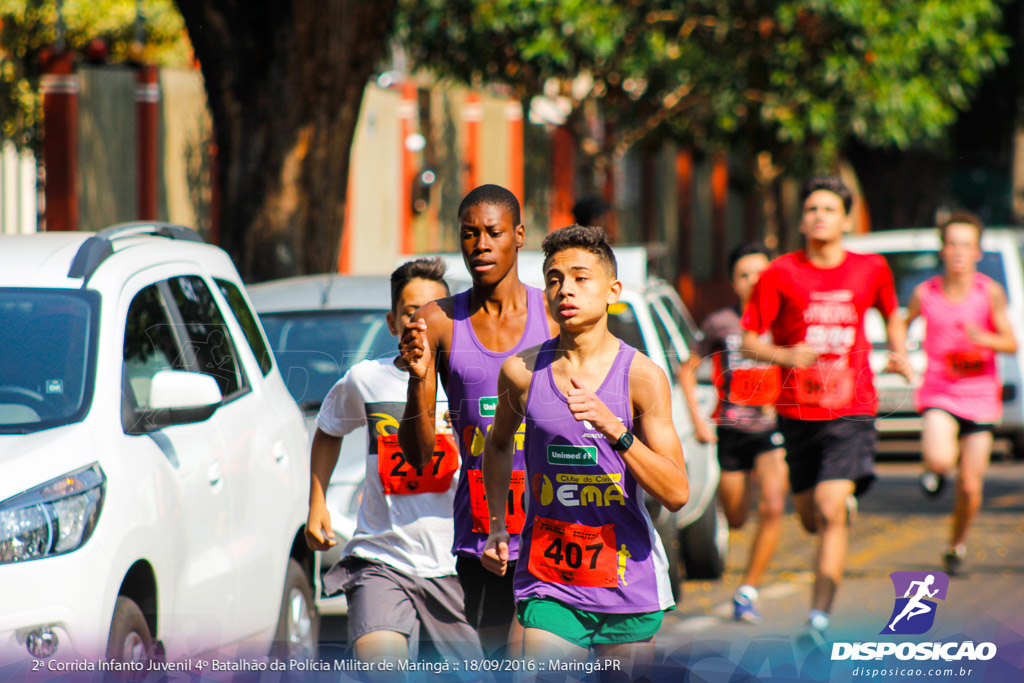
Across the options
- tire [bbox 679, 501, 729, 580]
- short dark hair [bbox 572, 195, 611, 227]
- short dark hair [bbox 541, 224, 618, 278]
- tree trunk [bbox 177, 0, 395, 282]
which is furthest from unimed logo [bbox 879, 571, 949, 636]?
tree trunk [bbox 177, 0, 395, 282]

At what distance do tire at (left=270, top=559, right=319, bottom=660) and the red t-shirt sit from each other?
198cm

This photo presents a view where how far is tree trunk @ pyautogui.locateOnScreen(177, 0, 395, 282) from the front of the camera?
932 cm

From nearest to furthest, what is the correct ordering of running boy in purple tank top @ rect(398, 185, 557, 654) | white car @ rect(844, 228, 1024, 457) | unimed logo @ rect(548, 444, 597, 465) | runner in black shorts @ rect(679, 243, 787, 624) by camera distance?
unimed logo @ rect(548, 444, 597, 465)
running boy in purple tank top @ rect(398, 185, 557, 654)
runner in black shorts @ rect(679, 243, 787, 624)
white car @ rect(844, 228, 1024, 457)

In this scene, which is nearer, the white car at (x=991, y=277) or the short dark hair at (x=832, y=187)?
the short dark hair at (x=832, y=187)

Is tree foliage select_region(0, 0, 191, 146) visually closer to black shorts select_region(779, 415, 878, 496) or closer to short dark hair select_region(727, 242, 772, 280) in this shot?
short dark hair select_region(727, 242, 772, 280)

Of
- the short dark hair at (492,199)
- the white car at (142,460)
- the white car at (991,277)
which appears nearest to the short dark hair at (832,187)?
the white car at (142,460)

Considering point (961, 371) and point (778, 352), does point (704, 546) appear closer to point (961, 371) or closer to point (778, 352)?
point (961, 371)

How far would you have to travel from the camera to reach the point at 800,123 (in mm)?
A: 16828

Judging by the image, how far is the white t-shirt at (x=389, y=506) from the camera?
14.7 ft

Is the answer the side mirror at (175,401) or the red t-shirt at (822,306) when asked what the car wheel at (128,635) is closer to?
the side mirror at (175,401)

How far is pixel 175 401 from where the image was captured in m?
4.34

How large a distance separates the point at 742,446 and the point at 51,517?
15.3ft

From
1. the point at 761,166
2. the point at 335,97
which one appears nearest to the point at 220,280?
the point at 335,97

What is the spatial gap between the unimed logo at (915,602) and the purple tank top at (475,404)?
115cm
